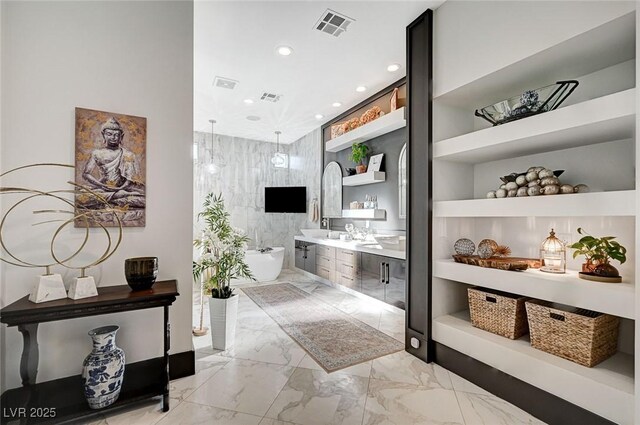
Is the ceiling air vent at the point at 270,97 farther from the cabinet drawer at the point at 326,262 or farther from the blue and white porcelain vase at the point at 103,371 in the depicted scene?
the blue and white porcelain vase at the point at 103,371

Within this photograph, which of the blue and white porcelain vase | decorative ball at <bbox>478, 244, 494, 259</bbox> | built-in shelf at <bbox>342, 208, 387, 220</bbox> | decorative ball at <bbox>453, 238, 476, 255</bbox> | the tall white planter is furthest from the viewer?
built-in shelf at <bbox>342, 208, 387, 220</bbox>

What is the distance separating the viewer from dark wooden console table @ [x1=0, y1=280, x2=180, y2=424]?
1.55 metres

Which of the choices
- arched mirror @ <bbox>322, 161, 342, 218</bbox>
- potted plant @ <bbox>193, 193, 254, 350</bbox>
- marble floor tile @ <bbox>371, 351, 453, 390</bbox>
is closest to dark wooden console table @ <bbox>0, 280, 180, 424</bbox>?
potted plant @ <bbox>193, 193, 254, 350</bbox>

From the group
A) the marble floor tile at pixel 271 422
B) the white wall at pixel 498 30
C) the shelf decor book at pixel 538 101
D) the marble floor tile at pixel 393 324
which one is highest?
the white wall at pixel 498 30

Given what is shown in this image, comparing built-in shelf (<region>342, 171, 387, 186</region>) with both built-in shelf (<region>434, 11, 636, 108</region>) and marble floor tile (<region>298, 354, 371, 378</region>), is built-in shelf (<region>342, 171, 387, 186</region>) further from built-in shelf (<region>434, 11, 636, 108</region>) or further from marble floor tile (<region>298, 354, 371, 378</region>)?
marble floor tile (<region>298, 354, 371, 378</region>)

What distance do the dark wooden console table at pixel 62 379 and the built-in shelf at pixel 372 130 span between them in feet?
10.7

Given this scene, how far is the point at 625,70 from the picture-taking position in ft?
5.82

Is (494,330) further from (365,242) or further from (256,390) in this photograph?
(365,242)

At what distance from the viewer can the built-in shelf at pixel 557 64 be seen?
5.10 ft

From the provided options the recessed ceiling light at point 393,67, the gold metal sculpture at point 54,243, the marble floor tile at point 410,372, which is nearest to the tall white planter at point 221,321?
the gold metal sculpture at point 54,243

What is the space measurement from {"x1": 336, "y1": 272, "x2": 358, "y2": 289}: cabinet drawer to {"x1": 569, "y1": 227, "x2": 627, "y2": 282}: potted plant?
2.86 m

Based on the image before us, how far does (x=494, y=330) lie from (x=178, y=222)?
261cm

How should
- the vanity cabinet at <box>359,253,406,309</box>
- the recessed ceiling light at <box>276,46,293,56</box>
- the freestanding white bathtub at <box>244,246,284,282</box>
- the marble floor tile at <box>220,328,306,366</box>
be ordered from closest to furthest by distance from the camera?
the marble floor tile at <box>220,328,306,366</box>
the recessed ceiling light at <box>276,46,293,56</box>
the vanity cabinet at <box>359,253,406,309</box>
the freestanding white bathtub at <box>244,246,284,282</box>

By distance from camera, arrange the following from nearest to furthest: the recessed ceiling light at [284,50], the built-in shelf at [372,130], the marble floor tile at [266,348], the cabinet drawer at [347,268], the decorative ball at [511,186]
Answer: the decorative ball at [511,186] → the marble floor tile at [266,348] → the recessed ceiling light at [284,50] → the built-in shelf at [372,130] → the cabinet drawer at [347,268]
